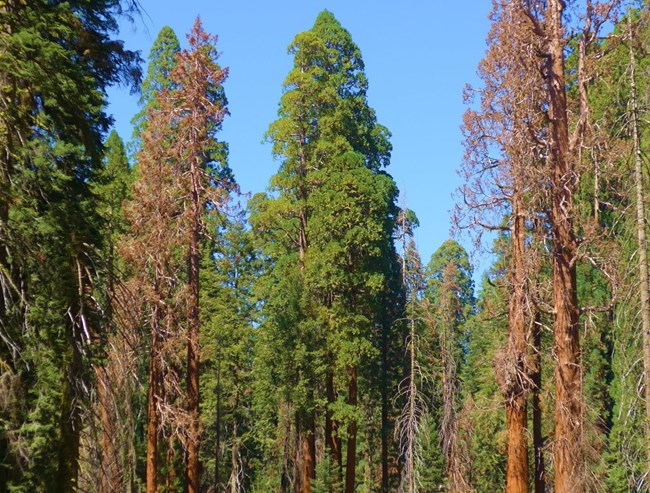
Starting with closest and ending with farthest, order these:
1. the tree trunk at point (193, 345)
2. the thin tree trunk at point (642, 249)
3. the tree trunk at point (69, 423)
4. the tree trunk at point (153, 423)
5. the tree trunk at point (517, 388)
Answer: the tree trunk at point (69, 423)
the thin tree trunk at point (642, 249)
the tree trunk at point (517, 388)
the tree trunk at point (193, 345)
the tree trunk at point (153, 423)

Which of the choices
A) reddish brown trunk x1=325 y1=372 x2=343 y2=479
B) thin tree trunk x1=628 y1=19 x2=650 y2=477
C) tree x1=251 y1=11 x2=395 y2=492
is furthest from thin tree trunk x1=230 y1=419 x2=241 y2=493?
thin tree trunk x1=628 y1=19 x2=650 y2=477

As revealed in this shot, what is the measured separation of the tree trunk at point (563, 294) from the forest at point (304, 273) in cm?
4

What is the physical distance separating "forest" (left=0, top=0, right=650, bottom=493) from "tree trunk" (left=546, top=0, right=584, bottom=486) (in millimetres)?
36

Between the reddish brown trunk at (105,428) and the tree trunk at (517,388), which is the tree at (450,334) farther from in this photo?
the reddish brown trunk at (105,428)

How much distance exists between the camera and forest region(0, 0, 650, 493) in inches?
470

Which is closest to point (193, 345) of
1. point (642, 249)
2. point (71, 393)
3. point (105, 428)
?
point (71, 393)

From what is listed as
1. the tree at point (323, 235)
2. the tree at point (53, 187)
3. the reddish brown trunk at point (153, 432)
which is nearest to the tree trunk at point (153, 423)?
the reddish brown trunk at point (153, 432)

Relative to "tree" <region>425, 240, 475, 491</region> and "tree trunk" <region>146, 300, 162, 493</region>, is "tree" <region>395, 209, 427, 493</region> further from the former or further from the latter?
"tree trunk" <region>146, 300, 162, 493</region>

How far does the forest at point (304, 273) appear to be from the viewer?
1193 centimetres

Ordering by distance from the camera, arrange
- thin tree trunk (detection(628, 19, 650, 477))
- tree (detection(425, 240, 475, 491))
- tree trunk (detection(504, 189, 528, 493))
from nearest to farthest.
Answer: thin tree trunk (detection(628, 19, 650, 477)), tree trunk (detection(504, 189, 528, 493)), tree (detection(425, 240, 475, 491))

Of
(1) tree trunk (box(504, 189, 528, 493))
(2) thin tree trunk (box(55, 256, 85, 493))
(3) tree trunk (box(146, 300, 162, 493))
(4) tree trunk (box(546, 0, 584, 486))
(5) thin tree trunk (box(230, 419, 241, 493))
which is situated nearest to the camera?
(4) tree trunk (box(546, 0, 584, 486))

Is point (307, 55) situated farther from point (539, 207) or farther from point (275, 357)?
point (539, 207)

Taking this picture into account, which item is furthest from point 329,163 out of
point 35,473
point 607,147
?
point 607,147

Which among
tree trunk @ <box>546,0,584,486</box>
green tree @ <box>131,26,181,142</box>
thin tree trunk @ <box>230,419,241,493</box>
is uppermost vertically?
green tree @ <box>131,26,181,142</box>
